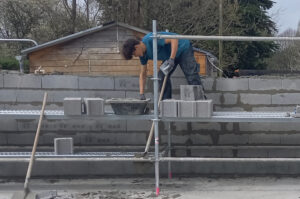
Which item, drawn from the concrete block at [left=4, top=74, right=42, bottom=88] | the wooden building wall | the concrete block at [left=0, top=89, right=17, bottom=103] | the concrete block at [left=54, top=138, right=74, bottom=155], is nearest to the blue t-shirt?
the concrete block at [left=54, top=138, right=74, bottom=155]

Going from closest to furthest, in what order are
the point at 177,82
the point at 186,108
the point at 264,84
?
1. the point at 186,108
2. the point at 264,84
3. the point at 177,82

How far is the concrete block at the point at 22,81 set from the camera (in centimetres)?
530

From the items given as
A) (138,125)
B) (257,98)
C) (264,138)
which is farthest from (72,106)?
(264,138)

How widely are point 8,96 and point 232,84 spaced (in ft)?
9.77

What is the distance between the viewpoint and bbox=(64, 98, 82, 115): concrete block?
4469 mm

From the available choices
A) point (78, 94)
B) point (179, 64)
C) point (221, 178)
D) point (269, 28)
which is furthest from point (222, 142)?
point (269, 28)

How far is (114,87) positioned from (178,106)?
126cm

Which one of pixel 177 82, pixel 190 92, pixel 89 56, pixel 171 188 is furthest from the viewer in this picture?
pixel 89 56

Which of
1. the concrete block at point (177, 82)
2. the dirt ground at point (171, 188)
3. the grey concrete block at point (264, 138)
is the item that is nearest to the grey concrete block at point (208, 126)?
the grey concrete block at point (264, 138)

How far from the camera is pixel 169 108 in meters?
4.44

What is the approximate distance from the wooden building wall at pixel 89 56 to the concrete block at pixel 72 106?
6410 mm

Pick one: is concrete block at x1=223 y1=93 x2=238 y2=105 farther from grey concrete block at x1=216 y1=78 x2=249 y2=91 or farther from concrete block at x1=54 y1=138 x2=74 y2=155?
concrete block at x1=54 y1=138 x2=74 y2=155

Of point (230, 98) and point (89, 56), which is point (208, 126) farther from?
point (89, 56)

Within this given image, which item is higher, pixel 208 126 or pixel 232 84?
pixel 232 84
